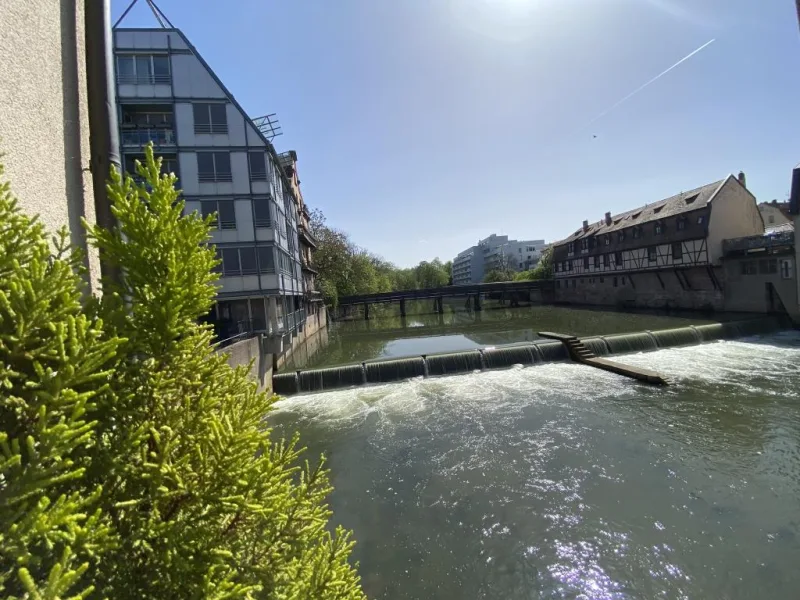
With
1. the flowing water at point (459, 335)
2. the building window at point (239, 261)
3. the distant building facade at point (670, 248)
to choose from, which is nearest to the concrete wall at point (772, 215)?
the distant building facade at point (670, 248)

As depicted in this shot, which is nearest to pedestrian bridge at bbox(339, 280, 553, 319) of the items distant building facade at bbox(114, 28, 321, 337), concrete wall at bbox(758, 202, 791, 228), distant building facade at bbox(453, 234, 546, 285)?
concrete wall at bbox(758, 202, 791, 228)

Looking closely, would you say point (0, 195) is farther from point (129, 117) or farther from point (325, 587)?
point (129, 117)

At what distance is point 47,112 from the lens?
9.20 feet

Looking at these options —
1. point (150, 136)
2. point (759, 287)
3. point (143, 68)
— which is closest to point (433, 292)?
point (759, 287)

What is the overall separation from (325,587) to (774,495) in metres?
9.45

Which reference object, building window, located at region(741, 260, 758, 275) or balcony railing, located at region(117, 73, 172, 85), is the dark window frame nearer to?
balcony railing, located at region(117, 73, 172, 85)

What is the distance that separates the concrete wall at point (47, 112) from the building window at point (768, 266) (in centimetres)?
3721

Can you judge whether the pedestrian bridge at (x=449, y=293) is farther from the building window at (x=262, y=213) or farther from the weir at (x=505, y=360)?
the building window at (x=262, y=213)

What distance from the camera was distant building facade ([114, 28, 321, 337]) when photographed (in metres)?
18.5

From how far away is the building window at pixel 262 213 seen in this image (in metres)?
20.0

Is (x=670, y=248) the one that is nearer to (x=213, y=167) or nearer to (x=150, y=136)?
(x=213, y=167)

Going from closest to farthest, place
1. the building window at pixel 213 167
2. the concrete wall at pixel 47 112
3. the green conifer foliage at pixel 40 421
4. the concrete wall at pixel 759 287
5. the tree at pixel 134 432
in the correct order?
the green conifer foliage at pixel 40 421 < the tree at pixel 134 432 < the concrete wall at pixel 47 112 < the building window at pixel 213 167 < the concrete wall at pixel 759 287

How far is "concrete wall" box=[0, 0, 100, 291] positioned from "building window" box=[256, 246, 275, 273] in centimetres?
1750

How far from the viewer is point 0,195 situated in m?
1.83
